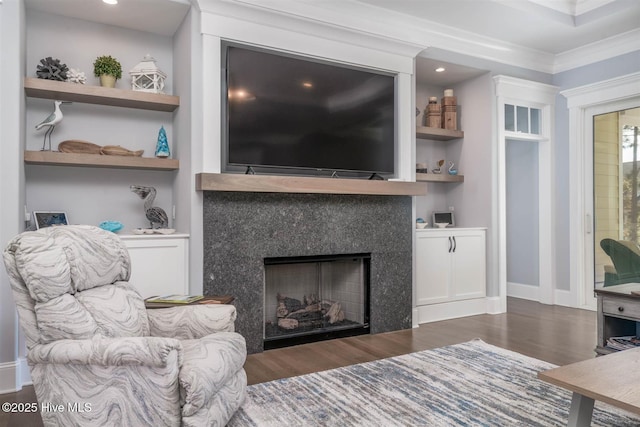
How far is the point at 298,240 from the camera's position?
346 centimetres

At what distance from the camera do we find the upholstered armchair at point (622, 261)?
418 centimetres

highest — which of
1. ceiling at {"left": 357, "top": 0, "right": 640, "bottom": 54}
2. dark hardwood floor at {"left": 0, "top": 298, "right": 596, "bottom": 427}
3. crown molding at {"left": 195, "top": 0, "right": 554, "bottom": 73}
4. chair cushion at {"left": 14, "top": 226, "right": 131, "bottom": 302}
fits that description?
ceiling at {"left": 357, "top": 0, "right": 640, "bottom": 54}

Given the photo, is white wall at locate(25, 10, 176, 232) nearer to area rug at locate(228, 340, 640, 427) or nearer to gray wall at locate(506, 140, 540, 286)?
area rug at locate(228, 340, 640, 427)

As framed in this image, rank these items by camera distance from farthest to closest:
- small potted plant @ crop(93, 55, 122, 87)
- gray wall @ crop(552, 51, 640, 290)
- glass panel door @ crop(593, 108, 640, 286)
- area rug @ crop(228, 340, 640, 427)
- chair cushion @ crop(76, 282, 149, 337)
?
1. gray wall @ crop(552, 51, 640, 290)
2. glass panel door @ crop(593, 108, 640, 286)
3. small potted plant @ crop(93, 55, 122, 87)
4. area rug @ crop(228, 340, 640, 427)
5. chair cushion @ crop(76, 282, 149, 337)

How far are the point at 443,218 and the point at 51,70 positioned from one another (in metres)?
3.89

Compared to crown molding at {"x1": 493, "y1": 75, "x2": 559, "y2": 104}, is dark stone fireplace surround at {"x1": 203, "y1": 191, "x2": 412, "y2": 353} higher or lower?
lower

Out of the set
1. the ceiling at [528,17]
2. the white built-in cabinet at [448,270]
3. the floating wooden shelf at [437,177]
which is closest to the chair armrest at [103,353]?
the white built-in cabinet at [448,270]

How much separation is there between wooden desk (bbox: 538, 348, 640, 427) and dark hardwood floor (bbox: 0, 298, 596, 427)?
127 centimetres

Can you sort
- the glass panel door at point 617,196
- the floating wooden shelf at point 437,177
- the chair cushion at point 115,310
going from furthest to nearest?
the floating wooden shelf at point 437,177
the glass panel door at point 617,196
the chair cushion at point 115,310

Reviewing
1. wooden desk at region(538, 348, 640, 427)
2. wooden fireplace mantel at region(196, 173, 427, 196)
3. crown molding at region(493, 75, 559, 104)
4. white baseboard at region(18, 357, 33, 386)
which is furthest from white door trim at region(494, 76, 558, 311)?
white baseboard at region(18, 357, 33, 386)

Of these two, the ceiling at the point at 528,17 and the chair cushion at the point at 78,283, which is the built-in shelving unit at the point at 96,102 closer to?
the chair cushion at the point at 78,283

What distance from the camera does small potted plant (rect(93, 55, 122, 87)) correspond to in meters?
3.23

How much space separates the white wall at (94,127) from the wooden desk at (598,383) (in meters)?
3.02

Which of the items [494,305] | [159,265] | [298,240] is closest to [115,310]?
[159,265]
